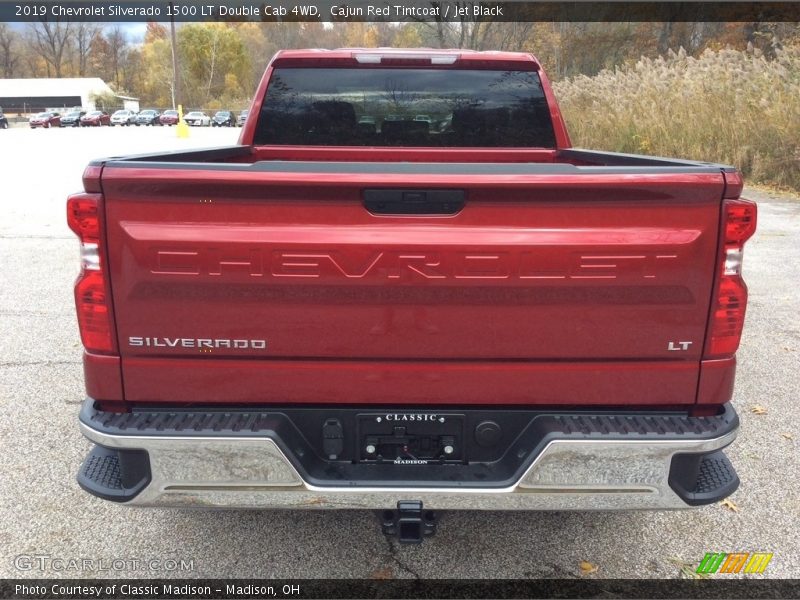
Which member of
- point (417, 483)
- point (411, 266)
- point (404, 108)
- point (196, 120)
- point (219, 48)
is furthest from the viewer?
point (219, 48)

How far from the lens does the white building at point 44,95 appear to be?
87.1m

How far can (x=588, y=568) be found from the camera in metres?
2.79

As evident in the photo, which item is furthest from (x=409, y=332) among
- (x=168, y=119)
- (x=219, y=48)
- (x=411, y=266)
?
(x=219, y=48)

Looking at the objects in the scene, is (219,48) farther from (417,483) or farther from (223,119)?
(417,483)

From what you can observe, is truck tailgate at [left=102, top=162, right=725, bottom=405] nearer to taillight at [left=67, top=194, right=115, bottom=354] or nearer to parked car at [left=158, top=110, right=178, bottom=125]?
Answer: taillight at [left=67, top=194, right=115, bottom=354]

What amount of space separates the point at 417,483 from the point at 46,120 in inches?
2782

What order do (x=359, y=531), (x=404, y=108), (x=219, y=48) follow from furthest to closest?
(x=219, y=48), (x=404, y=108), (x=359, y=531)

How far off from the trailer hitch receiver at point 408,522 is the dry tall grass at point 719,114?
13.1 metres

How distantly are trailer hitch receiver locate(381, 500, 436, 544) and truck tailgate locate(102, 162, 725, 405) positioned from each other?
20.7 inches

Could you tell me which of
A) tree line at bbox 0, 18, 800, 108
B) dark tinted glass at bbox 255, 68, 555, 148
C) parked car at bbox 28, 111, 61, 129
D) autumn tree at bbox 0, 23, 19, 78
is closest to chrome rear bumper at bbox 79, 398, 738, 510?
dark tinted glass at bbox 255, 68, 555, 148

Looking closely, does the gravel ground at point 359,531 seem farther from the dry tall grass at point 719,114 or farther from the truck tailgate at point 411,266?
the dry tall grass at point 719,114

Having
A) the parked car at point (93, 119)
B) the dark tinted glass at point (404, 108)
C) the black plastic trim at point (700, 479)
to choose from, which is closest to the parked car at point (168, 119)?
the parked car at point (93, 119)

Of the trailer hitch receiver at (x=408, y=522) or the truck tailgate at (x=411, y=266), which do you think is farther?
the trailer hitch receiver at (x=408, y=522)

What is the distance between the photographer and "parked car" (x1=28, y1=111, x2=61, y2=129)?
61219 mm
